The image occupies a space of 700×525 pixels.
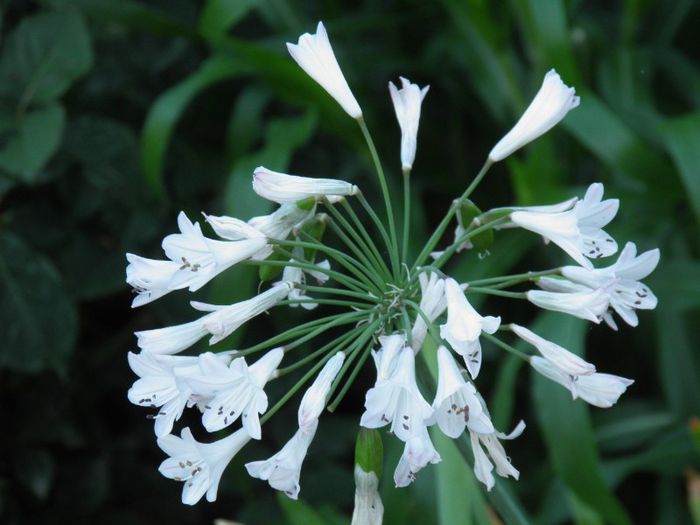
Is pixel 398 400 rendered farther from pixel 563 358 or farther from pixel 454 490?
pixel 454 490

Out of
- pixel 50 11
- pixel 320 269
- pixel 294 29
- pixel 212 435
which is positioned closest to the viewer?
pixel 320 269

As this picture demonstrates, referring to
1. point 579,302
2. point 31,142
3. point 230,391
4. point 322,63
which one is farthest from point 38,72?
point 579,302

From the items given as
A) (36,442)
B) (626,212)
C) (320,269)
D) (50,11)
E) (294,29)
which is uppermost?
(320,269)

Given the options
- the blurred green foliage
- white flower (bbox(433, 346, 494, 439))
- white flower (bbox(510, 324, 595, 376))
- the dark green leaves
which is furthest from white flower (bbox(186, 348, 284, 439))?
the dark green leaves

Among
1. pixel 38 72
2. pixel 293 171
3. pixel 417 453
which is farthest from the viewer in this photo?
pixel 293 171

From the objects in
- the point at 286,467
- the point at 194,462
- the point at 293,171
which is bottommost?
the point at 293,171

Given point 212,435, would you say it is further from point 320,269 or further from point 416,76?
point 320,269

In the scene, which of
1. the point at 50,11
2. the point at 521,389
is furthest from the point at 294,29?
the point at 521,389
